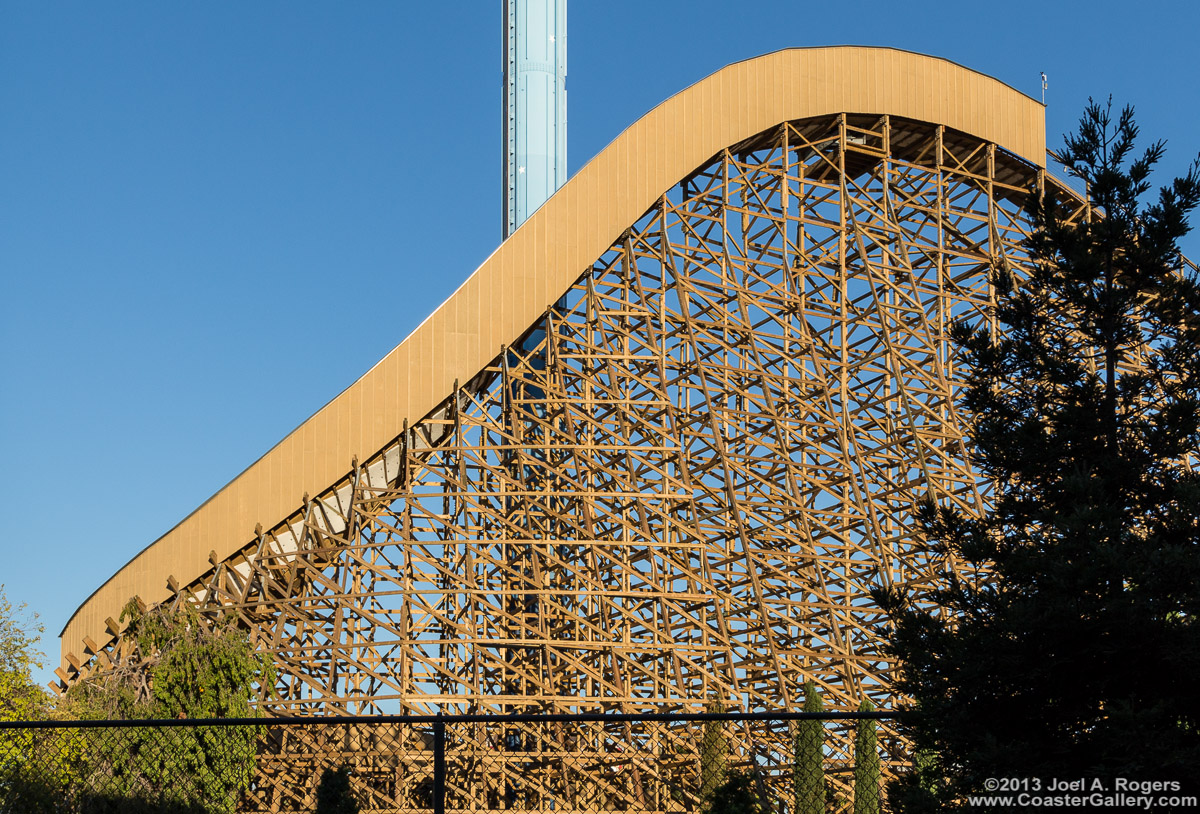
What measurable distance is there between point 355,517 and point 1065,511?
11884 mm

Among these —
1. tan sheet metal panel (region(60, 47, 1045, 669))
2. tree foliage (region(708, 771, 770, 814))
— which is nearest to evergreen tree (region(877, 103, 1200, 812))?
tree foliage (region(708, 771, 770, 814))

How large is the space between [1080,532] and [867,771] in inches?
352

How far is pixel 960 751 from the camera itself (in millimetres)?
6598

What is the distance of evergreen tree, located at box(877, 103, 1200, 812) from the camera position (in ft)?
20.5

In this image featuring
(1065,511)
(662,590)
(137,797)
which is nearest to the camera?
(1065,511)

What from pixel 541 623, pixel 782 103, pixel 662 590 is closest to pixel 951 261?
pixel 782 103

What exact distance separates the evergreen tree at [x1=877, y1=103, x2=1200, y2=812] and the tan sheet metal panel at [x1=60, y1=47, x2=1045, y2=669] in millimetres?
11589

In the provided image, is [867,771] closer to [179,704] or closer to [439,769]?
[179,704]

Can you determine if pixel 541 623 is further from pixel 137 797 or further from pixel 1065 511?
pixel 1065 511

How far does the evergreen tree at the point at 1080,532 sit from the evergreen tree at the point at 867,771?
7.47 m

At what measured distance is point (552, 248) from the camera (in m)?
19.0

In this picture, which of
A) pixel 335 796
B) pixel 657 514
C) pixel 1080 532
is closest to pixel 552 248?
pixel 657 514

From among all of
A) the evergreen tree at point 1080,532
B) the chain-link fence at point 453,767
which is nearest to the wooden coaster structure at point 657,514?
the chain-link fence at point 453,767

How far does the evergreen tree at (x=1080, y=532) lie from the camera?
247 inches
